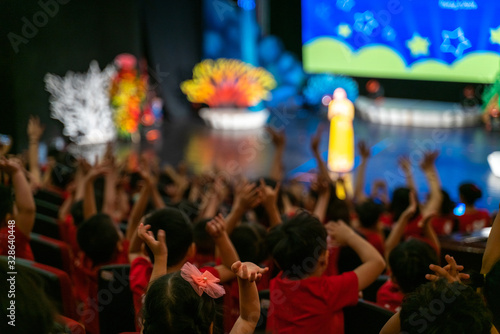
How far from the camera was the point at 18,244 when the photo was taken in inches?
106

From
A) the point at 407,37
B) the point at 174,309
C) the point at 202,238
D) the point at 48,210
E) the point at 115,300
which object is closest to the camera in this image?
the point at 174,309

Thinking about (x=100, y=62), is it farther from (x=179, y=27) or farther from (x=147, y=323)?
(x=147, y=323)

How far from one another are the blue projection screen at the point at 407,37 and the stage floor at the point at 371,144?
4.27 feet

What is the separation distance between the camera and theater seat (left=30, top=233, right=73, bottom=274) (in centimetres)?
290

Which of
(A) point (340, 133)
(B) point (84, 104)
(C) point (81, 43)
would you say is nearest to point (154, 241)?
(A) point (340, 133)

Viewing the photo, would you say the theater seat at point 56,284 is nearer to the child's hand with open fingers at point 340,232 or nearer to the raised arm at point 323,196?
the child's hand with open fingers at point 340,232

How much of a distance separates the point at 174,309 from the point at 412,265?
3.38 ft

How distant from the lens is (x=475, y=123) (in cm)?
1201

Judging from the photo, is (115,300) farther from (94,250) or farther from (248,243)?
(248,243)

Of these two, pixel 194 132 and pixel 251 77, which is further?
pixel 251 77

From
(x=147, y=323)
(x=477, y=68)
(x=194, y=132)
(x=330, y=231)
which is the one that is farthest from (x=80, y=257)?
(x=194, y=132)

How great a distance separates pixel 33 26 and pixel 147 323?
7.53m

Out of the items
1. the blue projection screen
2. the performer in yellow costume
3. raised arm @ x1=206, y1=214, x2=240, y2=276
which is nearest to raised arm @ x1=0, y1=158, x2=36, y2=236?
raised arm @ x1=206, y1=214, x2=240, y2=276

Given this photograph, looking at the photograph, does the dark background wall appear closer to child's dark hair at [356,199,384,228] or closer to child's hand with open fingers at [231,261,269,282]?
child's dark hair at [356,199,384,228]
